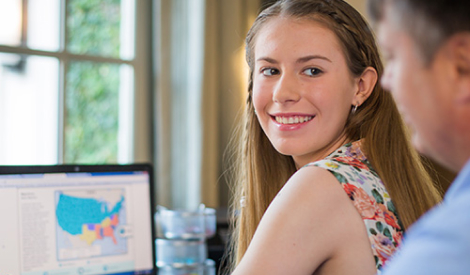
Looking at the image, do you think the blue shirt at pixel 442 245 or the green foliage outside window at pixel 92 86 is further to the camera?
the green foliage outside window at pixel 92 86

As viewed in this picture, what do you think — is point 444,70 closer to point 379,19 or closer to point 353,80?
point 379,19

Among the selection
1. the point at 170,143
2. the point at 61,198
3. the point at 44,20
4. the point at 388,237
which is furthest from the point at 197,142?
the point at 388,237

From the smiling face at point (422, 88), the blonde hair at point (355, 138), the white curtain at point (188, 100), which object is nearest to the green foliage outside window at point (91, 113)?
the white curtain at point (188, 100)

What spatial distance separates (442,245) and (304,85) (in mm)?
744

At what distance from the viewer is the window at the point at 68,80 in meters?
2.81

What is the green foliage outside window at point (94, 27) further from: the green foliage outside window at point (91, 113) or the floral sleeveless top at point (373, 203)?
the floral sleeveless top at point (373, 203)

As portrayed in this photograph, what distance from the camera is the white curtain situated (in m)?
3.09

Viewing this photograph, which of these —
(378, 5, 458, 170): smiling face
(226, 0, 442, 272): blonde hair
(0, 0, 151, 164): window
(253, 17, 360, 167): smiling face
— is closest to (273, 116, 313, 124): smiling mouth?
(253, 17, 360, 167): smiling face

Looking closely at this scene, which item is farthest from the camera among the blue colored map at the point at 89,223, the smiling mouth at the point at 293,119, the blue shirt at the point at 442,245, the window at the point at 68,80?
the window at the point at 68,80

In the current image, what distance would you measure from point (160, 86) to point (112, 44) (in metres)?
0.36

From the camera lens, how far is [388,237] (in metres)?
1.00

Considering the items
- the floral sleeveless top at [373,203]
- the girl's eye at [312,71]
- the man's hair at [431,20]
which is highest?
the girl's eye at [312,71]

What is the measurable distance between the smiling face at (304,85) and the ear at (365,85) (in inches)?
0.5

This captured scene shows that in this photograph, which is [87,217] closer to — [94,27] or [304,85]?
[304,85]
